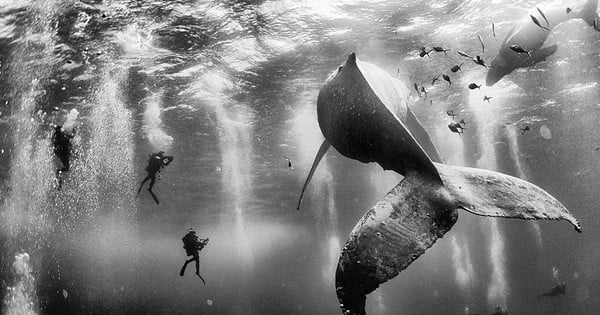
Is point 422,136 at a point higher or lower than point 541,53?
lower

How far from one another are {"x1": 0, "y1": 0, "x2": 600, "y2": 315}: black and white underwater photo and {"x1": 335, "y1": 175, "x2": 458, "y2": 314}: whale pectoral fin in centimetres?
1

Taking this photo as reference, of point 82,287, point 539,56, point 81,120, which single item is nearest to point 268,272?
point 82,287

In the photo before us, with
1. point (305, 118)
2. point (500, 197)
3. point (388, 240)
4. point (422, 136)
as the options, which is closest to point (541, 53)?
point (422, 136)

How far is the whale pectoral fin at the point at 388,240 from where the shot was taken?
2221 millimetres

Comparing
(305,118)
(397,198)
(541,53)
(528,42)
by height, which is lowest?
(305,118)

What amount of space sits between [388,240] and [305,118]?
56.2ft

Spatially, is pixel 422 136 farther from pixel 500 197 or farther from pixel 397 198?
pixel 397 198

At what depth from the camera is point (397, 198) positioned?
8.79ft

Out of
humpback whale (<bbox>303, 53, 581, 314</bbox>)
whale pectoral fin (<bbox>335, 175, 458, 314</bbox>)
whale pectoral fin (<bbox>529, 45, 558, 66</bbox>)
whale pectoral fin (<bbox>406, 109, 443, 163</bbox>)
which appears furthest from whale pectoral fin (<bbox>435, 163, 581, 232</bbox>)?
whale pectoral fin (<bbox>529, 45, 558, 66</bbox>)

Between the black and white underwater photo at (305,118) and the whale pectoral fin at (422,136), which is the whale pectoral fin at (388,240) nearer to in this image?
the black and white underwater photo at (305,118)

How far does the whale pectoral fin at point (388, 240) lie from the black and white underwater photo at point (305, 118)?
1 centimetres

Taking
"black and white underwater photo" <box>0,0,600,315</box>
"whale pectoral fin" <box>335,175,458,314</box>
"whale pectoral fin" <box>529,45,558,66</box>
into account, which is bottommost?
"black and white underwater photo" <box>0,0,600,315</box>

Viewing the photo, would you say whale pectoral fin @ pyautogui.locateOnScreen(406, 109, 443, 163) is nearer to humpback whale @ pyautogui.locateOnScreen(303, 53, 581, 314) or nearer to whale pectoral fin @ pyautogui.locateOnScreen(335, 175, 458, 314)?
humpback whale @ pyautogui.locateOnScreen(303, 53, 581, 314)

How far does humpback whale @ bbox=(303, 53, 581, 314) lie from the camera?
2264 millimetres
